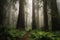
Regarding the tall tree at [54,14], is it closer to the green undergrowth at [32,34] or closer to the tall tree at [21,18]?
the green undergrowth at [32,34]

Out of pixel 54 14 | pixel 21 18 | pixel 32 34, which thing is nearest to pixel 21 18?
pixel 21 18

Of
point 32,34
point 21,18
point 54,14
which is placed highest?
point 54,14

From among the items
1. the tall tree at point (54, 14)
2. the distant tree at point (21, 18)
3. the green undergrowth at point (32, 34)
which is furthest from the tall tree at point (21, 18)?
→ the tall tree at point (54, 14)

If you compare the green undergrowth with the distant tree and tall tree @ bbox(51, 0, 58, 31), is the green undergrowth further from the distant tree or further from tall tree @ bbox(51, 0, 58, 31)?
tall tree @ bbox(51, 0, 58, 31)

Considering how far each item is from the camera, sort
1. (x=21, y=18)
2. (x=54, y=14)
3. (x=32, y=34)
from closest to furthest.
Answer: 1. (x=32, y=34)
2. (x=54, y=14)
3. (x=21, y=18)

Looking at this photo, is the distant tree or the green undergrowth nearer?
the green undergrowth

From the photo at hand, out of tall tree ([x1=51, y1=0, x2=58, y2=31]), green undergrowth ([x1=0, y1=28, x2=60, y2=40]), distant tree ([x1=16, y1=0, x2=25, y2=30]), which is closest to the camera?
green undergrowth ([x1=0, y1=28, x2=60, y2=40])

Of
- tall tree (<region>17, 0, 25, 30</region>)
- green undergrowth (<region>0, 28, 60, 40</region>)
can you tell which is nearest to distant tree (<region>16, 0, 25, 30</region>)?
tall tree (<region>17, 0, 25, 30</region>)

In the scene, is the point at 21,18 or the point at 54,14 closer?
the point at 54,14

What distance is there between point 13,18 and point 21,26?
61 centimetres

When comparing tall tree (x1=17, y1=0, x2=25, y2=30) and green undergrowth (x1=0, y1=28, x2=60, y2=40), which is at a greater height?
tall tree (x1=17, y1=0, x2=25, y2=30)

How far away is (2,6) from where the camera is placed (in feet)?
24.2

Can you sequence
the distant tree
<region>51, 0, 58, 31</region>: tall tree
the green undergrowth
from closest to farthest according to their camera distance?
the green undergrowth
<region>51, 0, 58, 31</region>: tall tree
the distant tree

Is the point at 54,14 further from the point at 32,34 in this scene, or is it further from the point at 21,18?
the point at 21,18
